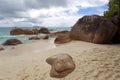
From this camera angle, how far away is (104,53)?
929 cm

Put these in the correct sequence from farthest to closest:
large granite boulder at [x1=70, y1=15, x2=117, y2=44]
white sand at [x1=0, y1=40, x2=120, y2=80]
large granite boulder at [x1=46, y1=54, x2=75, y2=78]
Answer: large granite boulder at [x1=70, y1=15, x2=117, y2=44] < large granite boulder at [x1=46, y1=54, x2=75, y2=78] < white sand at [x1=0, y1=40, x2=120, y2=80]

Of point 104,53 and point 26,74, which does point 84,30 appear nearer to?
point 104,53

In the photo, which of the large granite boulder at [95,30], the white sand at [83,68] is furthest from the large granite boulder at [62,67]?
the large granite boulder at [95,30]

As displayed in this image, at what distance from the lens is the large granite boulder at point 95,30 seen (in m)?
13.7

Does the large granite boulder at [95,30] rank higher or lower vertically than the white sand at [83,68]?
higher

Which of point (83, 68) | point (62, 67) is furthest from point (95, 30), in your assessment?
point (62, 67)

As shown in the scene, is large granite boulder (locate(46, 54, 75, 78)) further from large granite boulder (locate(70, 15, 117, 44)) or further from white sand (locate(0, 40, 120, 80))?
large granite boulder (locate(70, 15, 117, 44))

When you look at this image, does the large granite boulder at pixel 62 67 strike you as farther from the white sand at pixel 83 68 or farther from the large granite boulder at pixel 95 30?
the large granite boulder at pixel 95 30

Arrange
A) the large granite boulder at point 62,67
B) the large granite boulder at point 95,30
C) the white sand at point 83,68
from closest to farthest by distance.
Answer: the white sand at point 83,68, the large granite boulder at point 62,67, the large granite boulder at point 95,30

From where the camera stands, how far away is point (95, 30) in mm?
14195

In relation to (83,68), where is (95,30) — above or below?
above

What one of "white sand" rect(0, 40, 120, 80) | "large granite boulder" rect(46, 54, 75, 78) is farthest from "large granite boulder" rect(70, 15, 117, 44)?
"large granite boulder" rect(46, 54, 75, 78)

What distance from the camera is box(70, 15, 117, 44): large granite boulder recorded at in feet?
44.9

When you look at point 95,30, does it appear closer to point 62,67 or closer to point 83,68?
point 83,68
